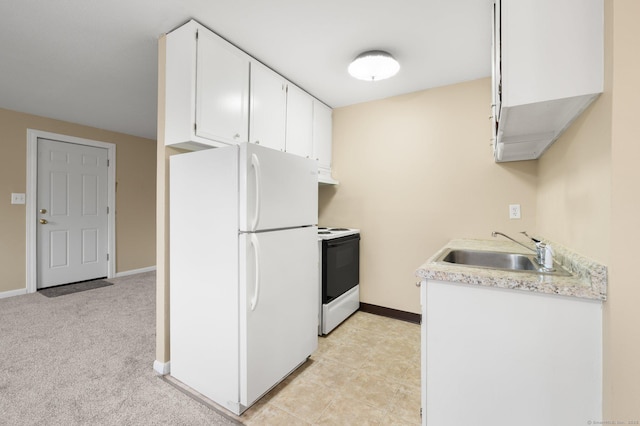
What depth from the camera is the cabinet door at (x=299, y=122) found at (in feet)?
8.92

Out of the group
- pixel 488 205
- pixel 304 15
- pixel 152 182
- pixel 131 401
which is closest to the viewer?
pixel 131 401

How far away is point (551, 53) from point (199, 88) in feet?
6.04

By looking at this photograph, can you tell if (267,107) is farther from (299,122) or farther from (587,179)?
(587,179)

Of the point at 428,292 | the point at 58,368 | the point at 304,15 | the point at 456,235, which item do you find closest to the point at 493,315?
the point at 428,292

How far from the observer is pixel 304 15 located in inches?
71.4

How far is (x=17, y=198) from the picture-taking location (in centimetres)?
361

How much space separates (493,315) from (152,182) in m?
5.44

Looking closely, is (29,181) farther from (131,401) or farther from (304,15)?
(304,15)

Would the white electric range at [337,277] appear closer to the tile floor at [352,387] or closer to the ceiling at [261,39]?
the tile floor at [352,387]

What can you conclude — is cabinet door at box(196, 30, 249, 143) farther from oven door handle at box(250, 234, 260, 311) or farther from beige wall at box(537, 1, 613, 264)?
beige wall at box(537, 1, 613, 264)

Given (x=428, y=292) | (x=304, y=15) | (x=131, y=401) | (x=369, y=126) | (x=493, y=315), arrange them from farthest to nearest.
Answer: (x=369, y=126), (x=304, y=15), (x=131, y=401), (x=428, y=292), (x=493, y=315)

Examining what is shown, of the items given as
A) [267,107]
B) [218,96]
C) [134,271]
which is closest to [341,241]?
[267,107]

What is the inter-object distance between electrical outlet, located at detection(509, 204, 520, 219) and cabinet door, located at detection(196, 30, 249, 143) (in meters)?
2.35

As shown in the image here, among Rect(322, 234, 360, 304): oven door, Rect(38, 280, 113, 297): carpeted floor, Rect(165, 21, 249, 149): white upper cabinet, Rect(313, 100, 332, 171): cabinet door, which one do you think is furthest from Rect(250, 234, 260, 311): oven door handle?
Rect(38, 280, 113, 297): carpeted floor
